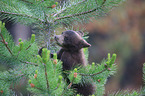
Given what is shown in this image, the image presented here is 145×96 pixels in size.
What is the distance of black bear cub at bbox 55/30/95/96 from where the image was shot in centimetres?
143

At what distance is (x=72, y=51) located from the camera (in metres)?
1.49

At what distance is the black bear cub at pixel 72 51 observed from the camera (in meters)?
1.43

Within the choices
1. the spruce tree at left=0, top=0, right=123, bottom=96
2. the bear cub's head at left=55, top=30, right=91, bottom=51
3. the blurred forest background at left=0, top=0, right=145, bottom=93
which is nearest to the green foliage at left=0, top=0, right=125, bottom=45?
the spruce tree at left=0, top=0, right=123, bottom=96

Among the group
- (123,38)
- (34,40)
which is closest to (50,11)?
(34,40)

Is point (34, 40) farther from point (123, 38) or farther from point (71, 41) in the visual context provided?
point (123, 38)

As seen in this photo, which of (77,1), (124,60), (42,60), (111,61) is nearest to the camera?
(42,60)

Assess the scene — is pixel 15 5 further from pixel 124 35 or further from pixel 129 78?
pixel 129 78

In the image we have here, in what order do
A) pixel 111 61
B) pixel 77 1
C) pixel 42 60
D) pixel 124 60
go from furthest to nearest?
pixel 124 60, pixel 77 1, pixel 111 61, pixel 42 60

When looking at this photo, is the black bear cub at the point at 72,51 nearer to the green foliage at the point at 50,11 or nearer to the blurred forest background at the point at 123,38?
the green foliage at the point at 50,11

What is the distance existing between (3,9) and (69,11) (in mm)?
445

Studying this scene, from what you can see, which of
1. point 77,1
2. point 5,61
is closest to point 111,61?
point 77,1

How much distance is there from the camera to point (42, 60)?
977mm

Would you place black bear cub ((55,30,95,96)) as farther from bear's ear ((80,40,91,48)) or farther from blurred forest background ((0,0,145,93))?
blurred forest background ((0,0,145,93))

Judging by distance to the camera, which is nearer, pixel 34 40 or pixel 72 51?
pixel 34 40
